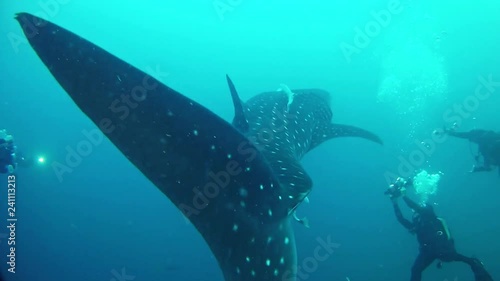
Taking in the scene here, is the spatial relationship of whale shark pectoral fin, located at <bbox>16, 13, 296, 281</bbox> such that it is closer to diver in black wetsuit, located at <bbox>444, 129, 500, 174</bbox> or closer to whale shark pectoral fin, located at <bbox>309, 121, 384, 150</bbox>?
whale shark pectoral fin, located at <bbox>309, 121, 384, 150</bbox>

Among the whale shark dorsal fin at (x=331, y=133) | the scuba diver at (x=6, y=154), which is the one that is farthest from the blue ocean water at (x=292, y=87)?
the whale shark dorsal fin at (x=331, y=133)

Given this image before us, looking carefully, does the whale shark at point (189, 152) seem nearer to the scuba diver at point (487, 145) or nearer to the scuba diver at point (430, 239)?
the scuba diver at point (430, 239)

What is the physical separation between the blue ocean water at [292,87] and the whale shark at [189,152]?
12246mm

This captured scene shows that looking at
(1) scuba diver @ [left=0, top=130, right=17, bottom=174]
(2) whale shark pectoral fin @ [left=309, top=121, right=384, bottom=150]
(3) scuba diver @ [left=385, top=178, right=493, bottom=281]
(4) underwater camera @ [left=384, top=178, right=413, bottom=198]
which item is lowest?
(3) scuba diver @ [left=385, top=178, right=493, bottom=281]

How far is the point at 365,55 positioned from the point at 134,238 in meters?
50.4

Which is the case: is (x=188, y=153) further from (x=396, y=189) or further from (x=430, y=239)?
(x=396, y=189)

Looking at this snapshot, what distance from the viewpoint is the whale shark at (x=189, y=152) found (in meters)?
1.79

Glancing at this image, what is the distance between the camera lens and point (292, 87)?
57.3 m

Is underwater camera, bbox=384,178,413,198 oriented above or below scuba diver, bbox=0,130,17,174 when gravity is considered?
below

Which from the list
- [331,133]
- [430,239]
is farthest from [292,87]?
[331,133]

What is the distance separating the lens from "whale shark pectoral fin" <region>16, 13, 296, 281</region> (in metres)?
1.79

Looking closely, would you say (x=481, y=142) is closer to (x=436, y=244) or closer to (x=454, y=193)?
(x=436, y=244)

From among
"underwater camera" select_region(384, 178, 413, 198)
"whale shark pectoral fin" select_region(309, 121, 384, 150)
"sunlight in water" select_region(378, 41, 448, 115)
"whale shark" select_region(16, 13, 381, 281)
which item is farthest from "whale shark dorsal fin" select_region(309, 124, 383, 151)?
"sunlight in water" select_region(378, 41, 448, 115)

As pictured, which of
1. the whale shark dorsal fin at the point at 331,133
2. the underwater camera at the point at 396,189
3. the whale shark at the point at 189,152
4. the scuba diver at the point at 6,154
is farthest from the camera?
the scuba diver at the point at 6,154
